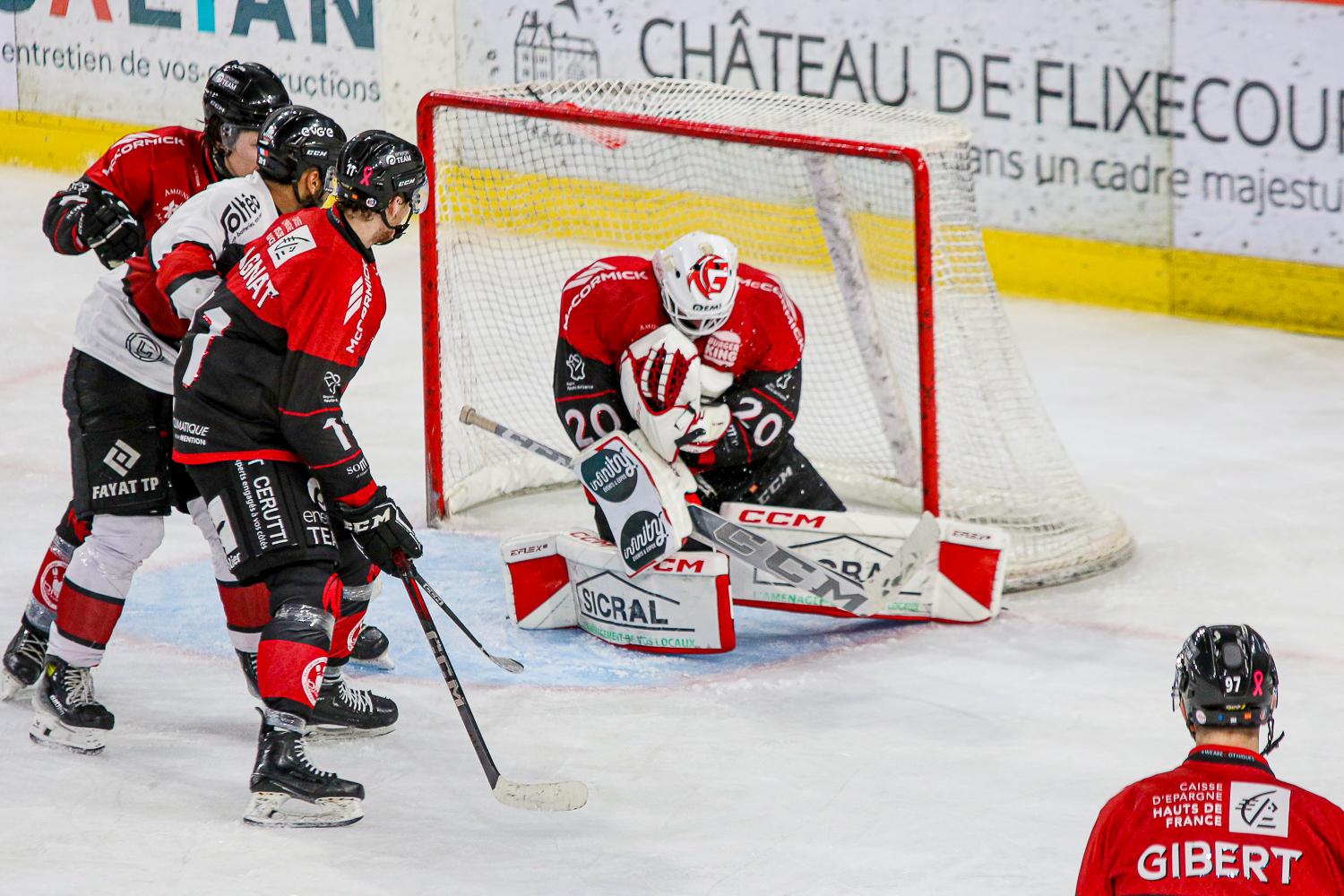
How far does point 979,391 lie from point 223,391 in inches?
89.5

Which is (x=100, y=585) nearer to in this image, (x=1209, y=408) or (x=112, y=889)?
(x=112, y=889)

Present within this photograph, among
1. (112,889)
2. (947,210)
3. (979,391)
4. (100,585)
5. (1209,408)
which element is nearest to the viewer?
(112,889)

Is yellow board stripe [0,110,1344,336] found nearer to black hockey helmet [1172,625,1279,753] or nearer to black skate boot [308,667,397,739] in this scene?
black skate boot [308,667,397,739]

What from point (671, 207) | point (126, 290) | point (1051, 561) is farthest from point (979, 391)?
point (126, 290)

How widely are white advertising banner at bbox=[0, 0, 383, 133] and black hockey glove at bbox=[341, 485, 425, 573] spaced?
16.3 ft

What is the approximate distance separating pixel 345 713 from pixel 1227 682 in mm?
1987

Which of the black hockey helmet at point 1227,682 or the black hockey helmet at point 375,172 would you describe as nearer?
the black hockey helmet at point 1227,682

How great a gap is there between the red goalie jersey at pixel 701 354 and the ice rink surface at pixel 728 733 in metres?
0.42

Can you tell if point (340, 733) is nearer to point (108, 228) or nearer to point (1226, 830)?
point (108, 228)

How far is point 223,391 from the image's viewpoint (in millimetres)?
3416

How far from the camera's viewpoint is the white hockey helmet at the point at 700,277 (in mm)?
4297

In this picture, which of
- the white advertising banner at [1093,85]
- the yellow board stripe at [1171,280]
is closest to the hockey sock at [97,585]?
the yellow board stripe at [1171,280]

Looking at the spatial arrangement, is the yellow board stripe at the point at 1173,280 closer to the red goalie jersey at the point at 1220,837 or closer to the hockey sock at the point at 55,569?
the hockey sock at the point at 55,569

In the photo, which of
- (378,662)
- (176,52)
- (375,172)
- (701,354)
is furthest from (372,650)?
→ (176,52)
